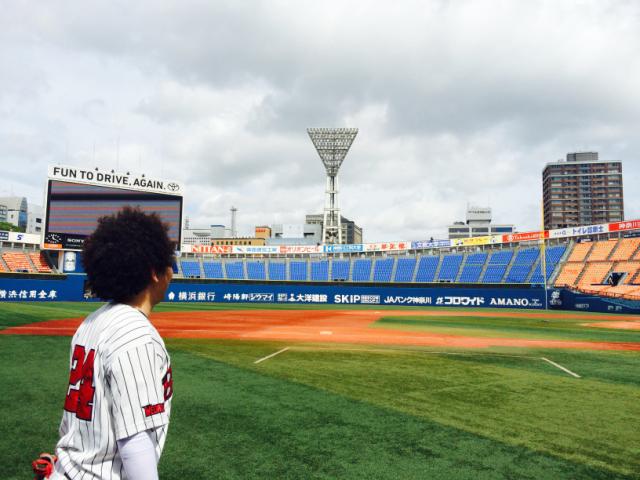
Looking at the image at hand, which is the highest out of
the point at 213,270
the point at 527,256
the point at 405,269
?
the point at 527,256

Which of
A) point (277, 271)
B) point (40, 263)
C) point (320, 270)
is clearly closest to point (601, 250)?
point (320, 270)

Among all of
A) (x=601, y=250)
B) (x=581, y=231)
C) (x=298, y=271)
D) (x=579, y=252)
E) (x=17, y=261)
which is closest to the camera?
(x=601, y=250)

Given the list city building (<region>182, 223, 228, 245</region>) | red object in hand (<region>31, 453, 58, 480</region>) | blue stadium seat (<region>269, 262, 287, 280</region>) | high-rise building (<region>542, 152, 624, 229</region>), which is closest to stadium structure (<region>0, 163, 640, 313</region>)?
blue stadium seat (<region>269, 262, 287, 280</region>)

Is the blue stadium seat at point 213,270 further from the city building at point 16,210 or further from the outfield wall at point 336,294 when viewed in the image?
the city building at point 16,210

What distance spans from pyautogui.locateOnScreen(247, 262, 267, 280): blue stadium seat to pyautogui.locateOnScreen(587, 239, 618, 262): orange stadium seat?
39057 millimetres

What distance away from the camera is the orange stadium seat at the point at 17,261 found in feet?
148

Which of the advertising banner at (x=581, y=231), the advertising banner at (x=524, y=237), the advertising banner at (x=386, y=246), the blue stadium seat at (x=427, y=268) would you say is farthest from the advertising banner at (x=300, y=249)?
the advertising banner at (x=581, y=231)

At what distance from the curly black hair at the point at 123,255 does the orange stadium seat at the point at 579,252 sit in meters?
50.7

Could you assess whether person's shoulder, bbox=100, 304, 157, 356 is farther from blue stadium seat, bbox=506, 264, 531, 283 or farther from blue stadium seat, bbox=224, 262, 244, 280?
blue stadium seat, bbox=224, 262, 244, 280

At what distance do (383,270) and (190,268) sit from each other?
87.5ft

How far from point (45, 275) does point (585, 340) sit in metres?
37.2

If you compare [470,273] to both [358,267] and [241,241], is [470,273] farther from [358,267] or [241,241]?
[241,241]

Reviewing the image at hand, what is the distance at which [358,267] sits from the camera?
55.6 metres

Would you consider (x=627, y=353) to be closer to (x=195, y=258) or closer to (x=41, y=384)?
(x=41, y=384)
